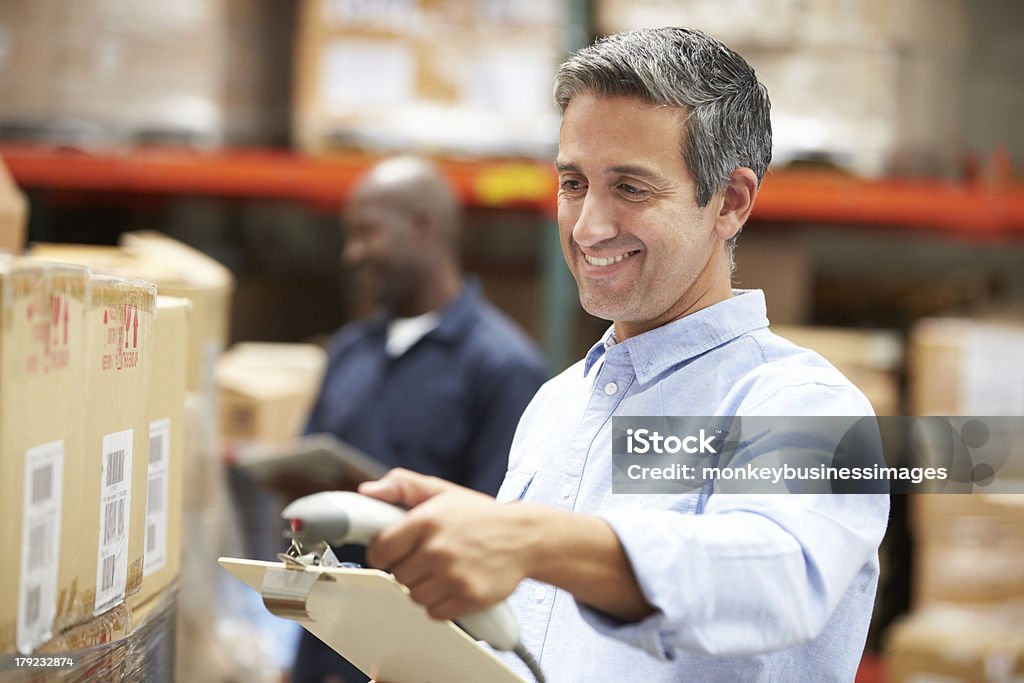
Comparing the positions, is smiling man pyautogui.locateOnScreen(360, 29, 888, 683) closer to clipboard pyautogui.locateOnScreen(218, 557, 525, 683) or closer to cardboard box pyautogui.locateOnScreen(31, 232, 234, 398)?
clipboard pyautogui.locateOnScreen(218, 557, 525, 683)

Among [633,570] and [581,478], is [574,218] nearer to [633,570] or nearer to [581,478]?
[581,478]

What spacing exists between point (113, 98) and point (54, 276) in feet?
9.84

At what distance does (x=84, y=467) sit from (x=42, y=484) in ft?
0.25

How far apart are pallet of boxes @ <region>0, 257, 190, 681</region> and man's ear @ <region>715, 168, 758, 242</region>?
1.77ft

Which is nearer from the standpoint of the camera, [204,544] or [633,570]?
[633,570]

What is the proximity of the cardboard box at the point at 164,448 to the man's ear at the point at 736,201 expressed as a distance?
0.56 meters

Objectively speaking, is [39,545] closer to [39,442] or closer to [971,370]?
[39,442]

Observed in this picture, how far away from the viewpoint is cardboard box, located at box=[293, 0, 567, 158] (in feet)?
11.1

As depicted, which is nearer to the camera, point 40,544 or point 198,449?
point 40,544

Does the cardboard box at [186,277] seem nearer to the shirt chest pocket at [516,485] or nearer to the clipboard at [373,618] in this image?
the shirt chest pocket at [516,485]

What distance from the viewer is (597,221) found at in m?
1.01

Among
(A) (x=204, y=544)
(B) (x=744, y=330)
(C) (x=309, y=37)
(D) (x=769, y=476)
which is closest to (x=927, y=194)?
(C) (x=309, y=37)

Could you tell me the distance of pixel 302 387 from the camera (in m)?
3.40

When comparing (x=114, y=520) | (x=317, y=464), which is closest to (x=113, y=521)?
(x=114, y=520)
